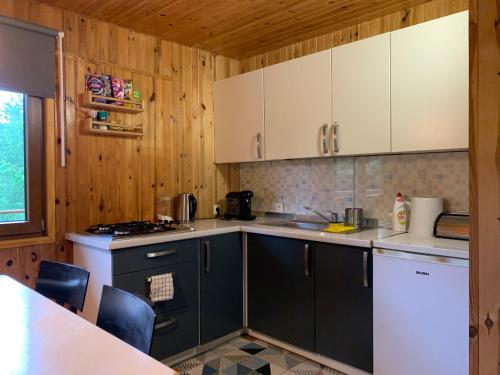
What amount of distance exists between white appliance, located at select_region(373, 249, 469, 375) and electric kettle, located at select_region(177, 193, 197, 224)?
1470 millimetres

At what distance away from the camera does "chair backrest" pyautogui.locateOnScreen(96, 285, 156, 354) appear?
42.9 inches

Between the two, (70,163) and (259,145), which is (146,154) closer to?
(70,163)

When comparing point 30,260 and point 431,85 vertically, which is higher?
point 431,85

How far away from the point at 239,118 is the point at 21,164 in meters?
1.58

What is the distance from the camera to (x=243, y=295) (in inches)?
111

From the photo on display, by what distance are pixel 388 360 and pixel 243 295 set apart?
1115 millimetres

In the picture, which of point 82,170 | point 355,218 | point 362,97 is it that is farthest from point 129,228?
point 362,97

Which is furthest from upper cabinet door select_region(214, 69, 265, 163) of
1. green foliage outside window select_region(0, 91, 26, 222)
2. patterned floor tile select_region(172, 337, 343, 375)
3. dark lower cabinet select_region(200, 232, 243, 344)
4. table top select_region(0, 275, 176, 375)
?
table top select_region(0, 275, 176, 375)

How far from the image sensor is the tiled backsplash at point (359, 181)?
7.45 ft

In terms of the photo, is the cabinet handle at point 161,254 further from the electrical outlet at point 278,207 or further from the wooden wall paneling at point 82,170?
the electrical outlet at point 278,207

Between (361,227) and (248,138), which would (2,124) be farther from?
(361,227)

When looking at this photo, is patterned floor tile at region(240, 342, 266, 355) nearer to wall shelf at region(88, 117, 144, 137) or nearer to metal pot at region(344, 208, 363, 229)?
metal pot at region(344, 208, 363, 229)

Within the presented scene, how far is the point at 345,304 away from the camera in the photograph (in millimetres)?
2197

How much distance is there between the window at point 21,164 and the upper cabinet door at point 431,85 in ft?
7.08
